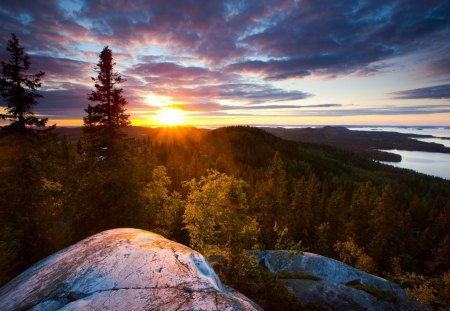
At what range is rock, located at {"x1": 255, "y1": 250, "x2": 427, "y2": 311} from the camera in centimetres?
2431

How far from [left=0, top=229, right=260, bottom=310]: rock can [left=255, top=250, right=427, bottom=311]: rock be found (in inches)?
596

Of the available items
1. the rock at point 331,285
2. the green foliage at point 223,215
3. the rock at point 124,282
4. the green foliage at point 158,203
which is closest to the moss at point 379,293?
the rock at point 331,285

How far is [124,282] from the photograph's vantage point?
9664 millimetres

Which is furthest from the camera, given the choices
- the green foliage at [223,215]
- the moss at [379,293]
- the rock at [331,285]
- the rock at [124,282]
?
the moss at [379,293]

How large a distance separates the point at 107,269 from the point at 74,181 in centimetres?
1949

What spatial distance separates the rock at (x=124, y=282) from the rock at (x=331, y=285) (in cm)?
1514

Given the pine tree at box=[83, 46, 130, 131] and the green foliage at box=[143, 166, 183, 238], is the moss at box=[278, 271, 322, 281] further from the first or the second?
the pine tree at box=[83, 46, 130, 131]

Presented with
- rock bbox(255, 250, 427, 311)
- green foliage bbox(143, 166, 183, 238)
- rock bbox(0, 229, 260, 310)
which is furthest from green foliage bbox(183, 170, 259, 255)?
green foliage bbox(143, 166, 183, 238)

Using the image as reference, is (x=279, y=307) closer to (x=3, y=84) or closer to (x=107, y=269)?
(x=107, y=269)

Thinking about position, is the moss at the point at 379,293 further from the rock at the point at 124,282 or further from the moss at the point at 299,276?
the rock at the point at 124,282

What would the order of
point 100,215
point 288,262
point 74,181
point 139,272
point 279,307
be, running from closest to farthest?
point 139,272 → point 279,307 → point 100,215 → point 74,181 → point 288,262

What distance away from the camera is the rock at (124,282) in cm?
871

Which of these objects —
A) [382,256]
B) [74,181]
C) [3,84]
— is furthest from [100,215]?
[382,256]

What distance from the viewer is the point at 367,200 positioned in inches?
1987
